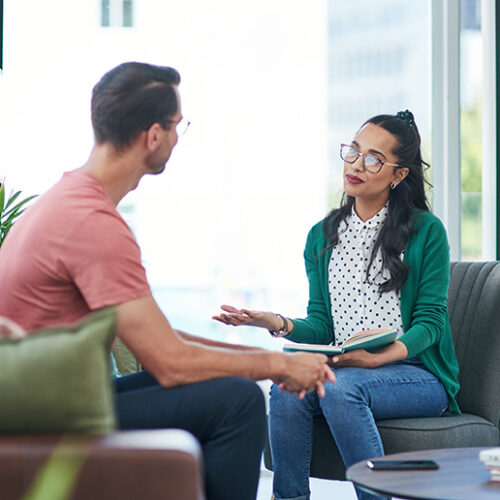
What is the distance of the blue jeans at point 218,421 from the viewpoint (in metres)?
1.71

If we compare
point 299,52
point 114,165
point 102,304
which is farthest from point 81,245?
point 299,52

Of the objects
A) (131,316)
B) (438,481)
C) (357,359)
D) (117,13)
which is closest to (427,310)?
(357,359)

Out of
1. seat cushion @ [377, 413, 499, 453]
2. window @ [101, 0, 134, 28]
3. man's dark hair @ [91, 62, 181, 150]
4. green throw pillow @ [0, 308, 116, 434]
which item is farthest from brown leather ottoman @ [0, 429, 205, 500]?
window @ [101, 0, 134, 28]

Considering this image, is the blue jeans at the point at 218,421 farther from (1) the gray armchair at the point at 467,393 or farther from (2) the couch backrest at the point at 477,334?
(2) the couch backrest at the point at 477,334

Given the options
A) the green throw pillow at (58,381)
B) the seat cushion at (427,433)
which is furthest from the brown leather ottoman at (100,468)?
the seat cushion at (427,433)

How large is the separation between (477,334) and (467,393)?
0.19m

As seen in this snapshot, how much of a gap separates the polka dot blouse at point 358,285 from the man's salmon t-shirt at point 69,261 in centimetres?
111

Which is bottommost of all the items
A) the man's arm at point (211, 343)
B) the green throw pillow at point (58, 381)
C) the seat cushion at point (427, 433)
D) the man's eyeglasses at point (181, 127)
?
the seat cushion at point (427, 433)

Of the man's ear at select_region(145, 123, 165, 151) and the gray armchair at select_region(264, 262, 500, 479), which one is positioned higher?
the man's ear at select_region(145, 123, 165, 151)

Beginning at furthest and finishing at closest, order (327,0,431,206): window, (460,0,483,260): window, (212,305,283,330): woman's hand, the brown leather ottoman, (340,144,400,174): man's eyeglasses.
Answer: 1. (460,0,483,260): window
2. (327,0,431,206): window
3. (340,144,400,174): man's eyeglasses
4. (212,305,283,330): woman's hand
5. the brown leather ottoman

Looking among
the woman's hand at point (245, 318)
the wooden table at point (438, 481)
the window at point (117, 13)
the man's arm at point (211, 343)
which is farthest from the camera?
the window at point (117, 13)

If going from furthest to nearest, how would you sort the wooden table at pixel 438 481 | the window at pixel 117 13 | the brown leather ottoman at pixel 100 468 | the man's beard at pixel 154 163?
1. the window at pixel 117 13
2. the man's beard at pixel 154 163
3. the wooden table at pixel 438 481
4. the brown leather ottoman at pixel 100 468

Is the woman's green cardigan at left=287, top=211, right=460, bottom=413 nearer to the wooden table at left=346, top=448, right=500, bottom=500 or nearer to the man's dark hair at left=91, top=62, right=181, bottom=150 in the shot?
the wooden table at left=346, top=448, right=500, bottom=500

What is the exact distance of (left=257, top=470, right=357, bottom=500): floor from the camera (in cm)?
335
